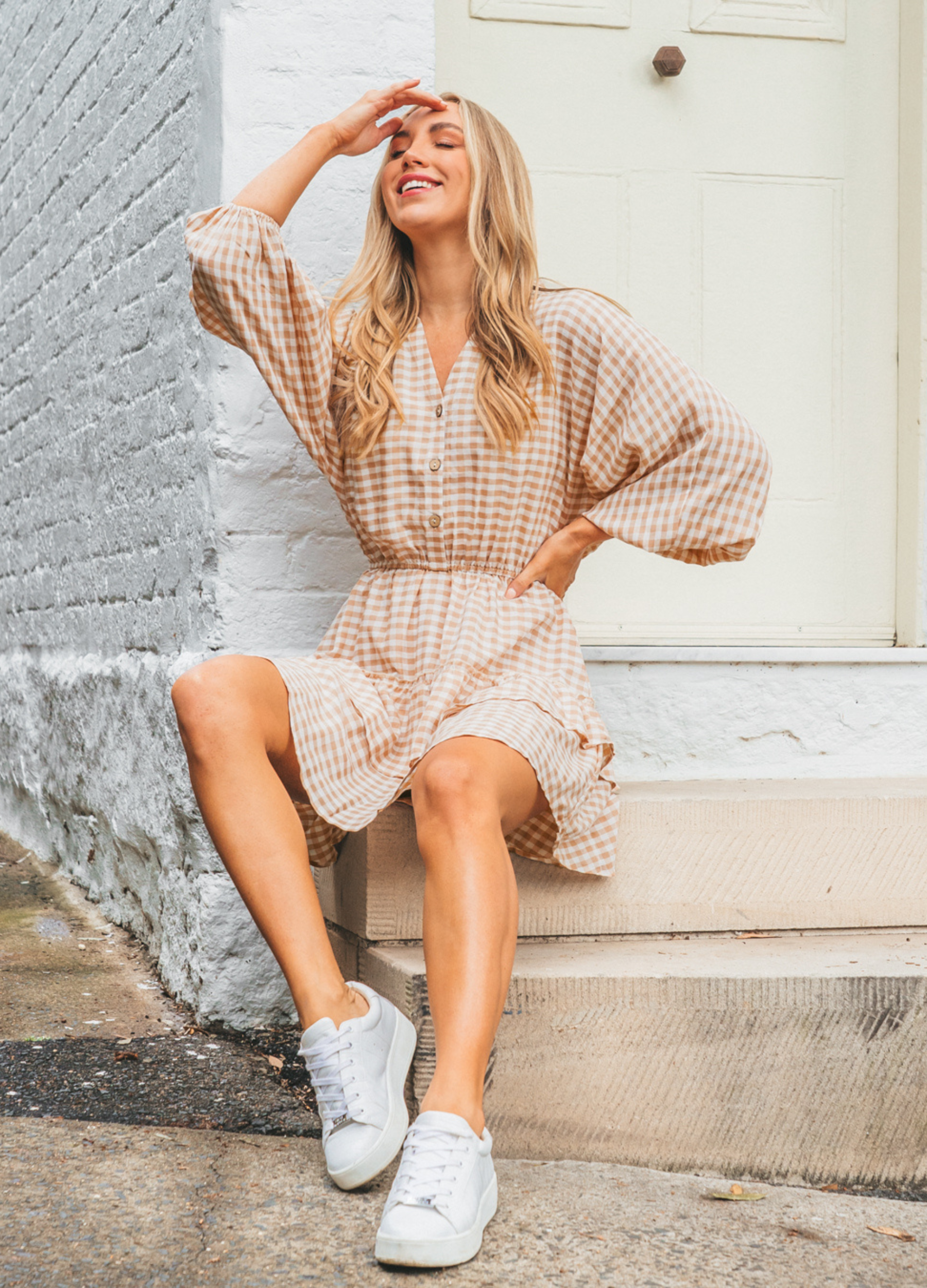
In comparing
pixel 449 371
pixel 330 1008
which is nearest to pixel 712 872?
pixel 330 1008

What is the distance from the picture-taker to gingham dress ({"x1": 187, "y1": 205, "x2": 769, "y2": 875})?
2.07m

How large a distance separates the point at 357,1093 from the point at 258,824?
1.34ft

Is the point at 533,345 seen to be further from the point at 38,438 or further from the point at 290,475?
the point at 38,438

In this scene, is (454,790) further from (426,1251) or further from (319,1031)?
(426,1251)

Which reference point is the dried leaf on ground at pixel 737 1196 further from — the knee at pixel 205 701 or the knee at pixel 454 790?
the knee at pixel 205 701

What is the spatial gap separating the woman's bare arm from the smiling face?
0.17ft

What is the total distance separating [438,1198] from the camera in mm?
1492

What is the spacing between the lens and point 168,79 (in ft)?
8.98

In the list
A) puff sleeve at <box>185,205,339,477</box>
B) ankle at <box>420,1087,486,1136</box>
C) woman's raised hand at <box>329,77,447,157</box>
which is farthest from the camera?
woman's raised hand at <box>329,77,447,157</box>

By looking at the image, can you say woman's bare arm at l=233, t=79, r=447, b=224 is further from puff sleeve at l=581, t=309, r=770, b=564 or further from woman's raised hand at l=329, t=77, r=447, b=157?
puff sleeve at l=581, t=309, r=770, b=564

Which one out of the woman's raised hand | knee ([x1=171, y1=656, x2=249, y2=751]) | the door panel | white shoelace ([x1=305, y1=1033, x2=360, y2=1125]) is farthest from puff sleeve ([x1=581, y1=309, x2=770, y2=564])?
the door panel

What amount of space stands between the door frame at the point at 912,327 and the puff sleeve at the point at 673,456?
1.00 meters

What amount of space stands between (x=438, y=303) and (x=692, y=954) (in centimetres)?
126

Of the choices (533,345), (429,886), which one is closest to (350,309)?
(533,345)
